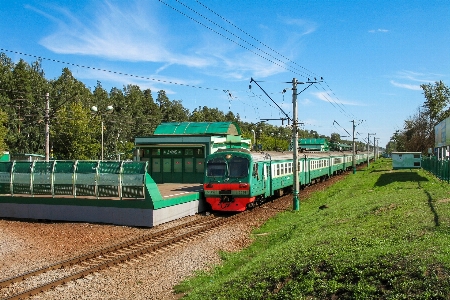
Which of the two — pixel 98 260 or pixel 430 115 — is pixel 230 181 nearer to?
pixel 98 260

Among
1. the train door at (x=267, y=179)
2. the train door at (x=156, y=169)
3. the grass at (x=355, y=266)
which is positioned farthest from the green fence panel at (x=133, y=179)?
the train door at (x=156, y=169)

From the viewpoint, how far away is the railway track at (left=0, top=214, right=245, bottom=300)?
10.0m

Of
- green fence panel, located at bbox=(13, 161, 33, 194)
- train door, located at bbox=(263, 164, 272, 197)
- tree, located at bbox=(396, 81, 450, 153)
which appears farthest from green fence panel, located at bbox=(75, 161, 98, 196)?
tree, located at bbox=(396, 81, 450, 153)

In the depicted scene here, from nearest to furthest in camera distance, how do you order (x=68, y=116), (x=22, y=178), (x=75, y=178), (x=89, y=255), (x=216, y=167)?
A: (x=89, y=255)
(x=75, y=178)
(x=22, y=178)
(x=216, y=167)
(x=68, y=116)

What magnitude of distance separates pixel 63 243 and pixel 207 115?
329 feet

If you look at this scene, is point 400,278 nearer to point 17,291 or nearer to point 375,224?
point 375,224

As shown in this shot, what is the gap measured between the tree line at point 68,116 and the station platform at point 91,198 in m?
12.7

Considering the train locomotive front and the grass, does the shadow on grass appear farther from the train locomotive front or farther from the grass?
the grass

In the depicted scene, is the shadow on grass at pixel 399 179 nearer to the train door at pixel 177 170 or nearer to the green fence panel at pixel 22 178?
the train door at pixel 177 170

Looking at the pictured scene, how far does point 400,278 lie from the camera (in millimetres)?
6879

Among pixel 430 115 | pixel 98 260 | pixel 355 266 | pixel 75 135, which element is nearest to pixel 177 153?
pixel 98 260

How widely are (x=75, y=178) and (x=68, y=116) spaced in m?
36.1

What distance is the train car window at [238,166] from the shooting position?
2083 centimetres

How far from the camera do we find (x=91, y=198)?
740 inches
